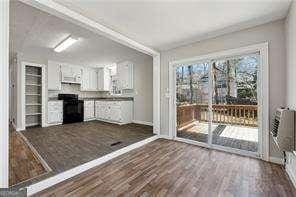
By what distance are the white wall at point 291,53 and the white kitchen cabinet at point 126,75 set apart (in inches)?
186

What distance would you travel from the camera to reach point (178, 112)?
434 cm

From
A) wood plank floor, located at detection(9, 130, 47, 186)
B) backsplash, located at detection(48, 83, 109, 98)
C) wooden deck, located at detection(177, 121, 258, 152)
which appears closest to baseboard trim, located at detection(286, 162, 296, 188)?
wooden deck, located at detection(177, 121, 258, 152)

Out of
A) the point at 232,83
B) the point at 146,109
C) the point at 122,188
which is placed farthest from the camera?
the point at 146,109

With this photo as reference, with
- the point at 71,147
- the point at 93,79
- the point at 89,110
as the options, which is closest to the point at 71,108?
the point at 89,110

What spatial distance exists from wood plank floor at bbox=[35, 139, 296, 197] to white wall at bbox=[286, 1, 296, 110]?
1.08m

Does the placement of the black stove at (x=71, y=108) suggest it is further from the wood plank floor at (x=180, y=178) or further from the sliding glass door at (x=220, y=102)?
the sliding glass door at (x=220, y=102)

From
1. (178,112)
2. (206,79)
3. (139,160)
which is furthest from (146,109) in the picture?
(139,160)

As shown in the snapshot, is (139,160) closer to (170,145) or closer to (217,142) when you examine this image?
(170,145)

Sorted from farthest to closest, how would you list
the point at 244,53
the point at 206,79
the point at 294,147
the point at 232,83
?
1. the point at 206,79
2. the point at 232,83
3. the point at 244,53
4. the point at 294,147

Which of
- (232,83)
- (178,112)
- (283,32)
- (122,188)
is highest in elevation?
(283,32)

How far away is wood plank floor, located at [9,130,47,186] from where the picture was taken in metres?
2.18

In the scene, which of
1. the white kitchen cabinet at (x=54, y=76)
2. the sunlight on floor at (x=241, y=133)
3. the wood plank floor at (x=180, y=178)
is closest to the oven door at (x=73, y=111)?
the white kitchen cabinet at (x=54, y=76)

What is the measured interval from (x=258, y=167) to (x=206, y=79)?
1.95 metres

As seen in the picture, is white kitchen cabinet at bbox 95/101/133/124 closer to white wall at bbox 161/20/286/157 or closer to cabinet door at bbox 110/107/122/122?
cabinet door at bbox 110/107/122/122
